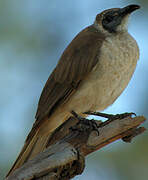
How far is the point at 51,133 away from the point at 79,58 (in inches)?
41.0

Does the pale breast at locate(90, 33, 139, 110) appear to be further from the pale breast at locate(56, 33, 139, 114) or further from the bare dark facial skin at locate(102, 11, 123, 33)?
the bare dark facial skin at locate(102, 11, 123, 33)

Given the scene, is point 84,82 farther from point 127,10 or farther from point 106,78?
point 127,10

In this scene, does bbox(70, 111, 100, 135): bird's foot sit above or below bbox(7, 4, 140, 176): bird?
below

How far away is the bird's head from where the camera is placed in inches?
217

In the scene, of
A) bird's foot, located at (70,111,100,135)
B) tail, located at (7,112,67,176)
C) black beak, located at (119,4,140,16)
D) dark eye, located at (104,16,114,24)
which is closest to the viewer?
bird's foot, located at (70,111,100,135)

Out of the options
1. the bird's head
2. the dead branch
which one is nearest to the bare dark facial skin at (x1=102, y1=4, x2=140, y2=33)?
the bird's head

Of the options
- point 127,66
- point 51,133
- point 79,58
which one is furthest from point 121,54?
point 51,133

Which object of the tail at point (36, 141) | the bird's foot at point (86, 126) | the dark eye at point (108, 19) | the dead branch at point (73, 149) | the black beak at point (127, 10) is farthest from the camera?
the dark eye at point (108, 19)

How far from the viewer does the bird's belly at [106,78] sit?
485 cm

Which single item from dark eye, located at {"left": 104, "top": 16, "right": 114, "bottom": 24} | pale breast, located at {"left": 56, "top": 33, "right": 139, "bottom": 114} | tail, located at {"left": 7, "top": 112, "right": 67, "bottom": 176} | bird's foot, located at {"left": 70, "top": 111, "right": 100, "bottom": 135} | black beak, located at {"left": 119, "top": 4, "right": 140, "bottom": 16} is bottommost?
bird's foot, located at {"left": 70, "top": 111, "right": 100, "bottom": 135}

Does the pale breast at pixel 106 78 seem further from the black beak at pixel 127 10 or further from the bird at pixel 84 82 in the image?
the black beak at pixel 127 10

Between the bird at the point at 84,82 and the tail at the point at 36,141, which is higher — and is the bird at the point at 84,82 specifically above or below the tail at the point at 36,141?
above

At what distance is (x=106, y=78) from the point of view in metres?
4.84

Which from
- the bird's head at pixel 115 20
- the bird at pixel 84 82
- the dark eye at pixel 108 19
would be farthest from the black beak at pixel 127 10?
the bird at pixel 84 82
